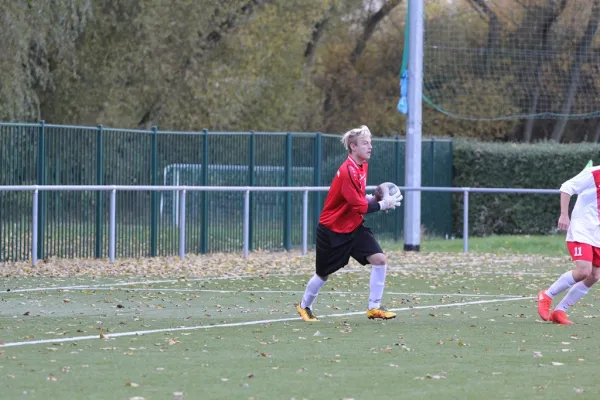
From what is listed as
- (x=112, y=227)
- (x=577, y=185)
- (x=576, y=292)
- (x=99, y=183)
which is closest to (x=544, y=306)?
(x=576, y=292)

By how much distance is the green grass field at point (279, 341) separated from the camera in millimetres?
7645

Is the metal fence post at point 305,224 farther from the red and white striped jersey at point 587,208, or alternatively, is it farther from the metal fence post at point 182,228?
the red and white striped jersey at point 587,208

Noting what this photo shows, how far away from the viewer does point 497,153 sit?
30.0m

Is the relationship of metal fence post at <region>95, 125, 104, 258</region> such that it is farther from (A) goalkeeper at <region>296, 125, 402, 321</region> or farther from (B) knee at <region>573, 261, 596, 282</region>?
(B) knee at <region>573, 261, 596, 282</region>

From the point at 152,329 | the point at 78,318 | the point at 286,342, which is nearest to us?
the point at 286,342

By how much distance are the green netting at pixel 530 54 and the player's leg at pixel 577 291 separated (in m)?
15.1

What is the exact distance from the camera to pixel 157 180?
70.5ft

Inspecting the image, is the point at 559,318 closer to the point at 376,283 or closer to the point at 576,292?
the point at 576,292

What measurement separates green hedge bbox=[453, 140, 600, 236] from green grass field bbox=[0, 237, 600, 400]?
12941mm

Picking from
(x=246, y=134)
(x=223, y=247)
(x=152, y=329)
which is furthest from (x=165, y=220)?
(x=152, y=329)

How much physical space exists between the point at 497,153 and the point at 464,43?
271cm

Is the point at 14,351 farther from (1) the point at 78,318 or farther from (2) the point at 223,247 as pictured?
(2) the point at 223,247

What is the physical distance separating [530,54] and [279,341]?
65.2 feet

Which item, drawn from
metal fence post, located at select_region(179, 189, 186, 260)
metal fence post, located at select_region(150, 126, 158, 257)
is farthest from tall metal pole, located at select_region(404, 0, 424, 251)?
metal fence post, located at select_region(150, 126, 158, 257)
